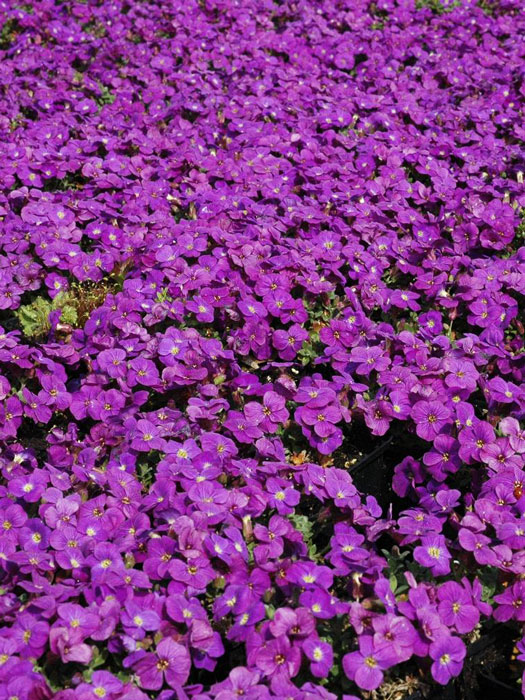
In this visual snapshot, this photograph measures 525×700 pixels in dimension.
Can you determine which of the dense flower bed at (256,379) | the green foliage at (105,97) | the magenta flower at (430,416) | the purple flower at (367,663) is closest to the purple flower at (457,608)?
the dense flower bed at (256,379)

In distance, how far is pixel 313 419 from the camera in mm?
3164

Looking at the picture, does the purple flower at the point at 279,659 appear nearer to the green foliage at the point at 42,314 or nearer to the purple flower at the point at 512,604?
the purple flower at the point at 512,604

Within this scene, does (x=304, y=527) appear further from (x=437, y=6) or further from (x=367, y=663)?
(x=437, y=6)

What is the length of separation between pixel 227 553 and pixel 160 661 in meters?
0.41

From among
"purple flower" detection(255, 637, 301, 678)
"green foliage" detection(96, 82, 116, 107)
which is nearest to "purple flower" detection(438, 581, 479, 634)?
"purple flower" detection(255, 637, 301, 678)

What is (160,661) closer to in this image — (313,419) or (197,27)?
(313,419)

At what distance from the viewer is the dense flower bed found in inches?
Result: 93.8

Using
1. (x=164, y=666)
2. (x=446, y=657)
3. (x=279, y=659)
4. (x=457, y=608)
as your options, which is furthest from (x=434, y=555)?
(x=164, y=666)

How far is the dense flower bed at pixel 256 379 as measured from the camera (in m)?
2.38

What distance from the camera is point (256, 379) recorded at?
3.35 m

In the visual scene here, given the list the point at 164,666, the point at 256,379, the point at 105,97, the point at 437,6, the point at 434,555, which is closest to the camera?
the point at 164,666

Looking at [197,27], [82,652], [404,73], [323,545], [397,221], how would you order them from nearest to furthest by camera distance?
[82,652], [323,545], [397,221], [404,73], [197,27]

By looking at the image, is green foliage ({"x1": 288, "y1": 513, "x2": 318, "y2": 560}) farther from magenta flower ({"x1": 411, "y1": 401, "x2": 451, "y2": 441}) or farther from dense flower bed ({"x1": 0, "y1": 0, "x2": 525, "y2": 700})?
magenta flower ({"x1": 411, "y1": 401, "x2": 451, "y2": 441})

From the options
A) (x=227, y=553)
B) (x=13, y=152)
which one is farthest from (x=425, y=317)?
(x=13, y=152)
